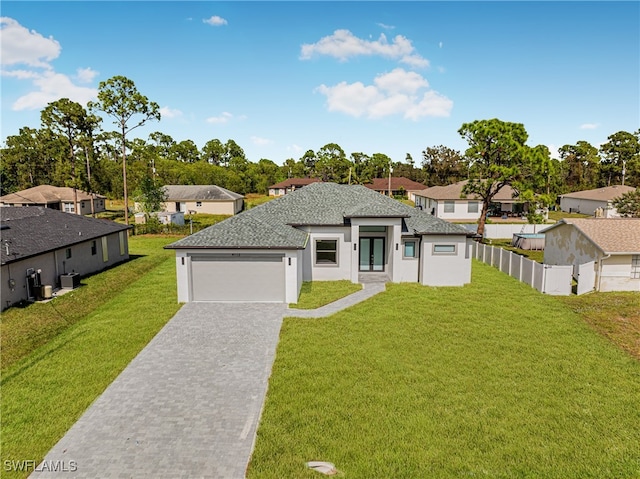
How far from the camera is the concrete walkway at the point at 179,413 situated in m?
7.25

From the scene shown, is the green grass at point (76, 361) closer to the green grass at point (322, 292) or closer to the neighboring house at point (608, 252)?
the green grass at point (322, 292)

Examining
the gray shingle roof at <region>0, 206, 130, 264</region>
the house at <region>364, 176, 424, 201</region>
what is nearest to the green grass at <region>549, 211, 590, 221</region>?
the house at <region>364, 176, 424, 201</region>

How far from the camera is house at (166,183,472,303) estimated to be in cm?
1734

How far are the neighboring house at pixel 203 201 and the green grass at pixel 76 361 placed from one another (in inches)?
1462

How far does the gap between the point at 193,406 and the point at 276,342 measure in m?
4.23

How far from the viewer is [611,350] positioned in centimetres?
1257

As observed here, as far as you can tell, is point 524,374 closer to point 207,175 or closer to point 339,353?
point 339,353

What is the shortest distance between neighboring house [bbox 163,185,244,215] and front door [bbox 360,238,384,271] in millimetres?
39477

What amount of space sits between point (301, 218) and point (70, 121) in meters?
37.2

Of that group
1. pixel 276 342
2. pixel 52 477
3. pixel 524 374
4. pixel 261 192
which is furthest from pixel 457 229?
pixel 261 192

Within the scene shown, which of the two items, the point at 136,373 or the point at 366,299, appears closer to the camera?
the point at 136,373

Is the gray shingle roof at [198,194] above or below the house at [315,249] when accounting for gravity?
above

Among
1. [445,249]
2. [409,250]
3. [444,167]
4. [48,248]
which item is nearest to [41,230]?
[48,248]

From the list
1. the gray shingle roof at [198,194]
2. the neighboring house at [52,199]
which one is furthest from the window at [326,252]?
the neighboring house at [52,199]
